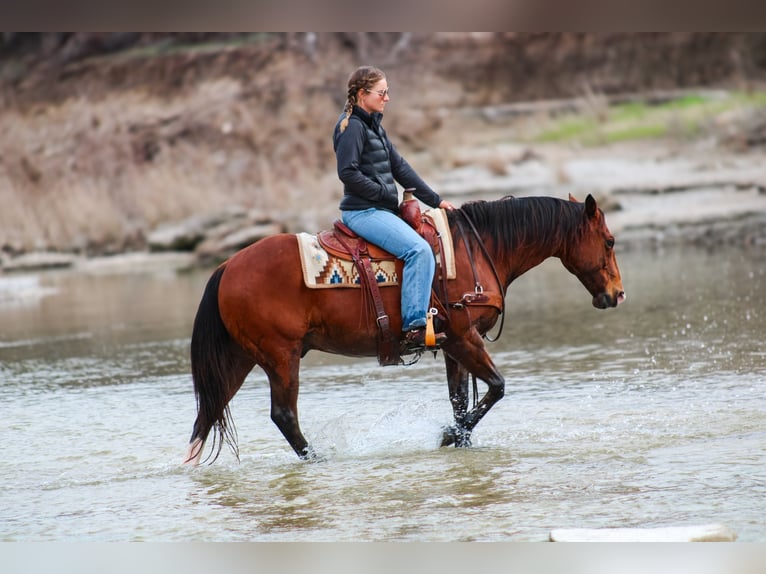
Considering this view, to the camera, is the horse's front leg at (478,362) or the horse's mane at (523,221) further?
the horse's mane at (523,221)

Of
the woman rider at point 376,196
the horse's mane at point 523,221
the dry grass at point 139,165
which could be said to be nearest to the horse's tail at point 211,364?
the woman rider at point 376,196

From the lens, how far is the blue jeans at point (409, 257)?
6086 mm

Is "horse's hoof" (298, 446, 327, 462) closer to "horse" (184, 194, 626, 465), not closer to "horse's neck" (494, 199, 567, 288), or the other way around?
"horse" (184, 194, 626, 465)

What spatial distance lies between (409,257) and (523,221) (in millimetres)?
759

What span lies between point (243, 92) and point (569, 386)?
18330mm

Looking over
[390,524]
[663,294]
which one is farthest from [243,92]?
[390,524]

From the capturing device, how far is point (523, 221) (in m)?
6.44

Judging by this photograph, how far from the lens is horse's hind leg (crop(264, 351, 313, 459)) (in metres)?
6.19

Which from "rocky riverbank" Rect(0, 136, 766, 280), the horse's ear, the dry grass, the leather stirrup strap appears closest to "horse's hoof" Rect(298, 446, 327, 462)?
the leather stirrup strap

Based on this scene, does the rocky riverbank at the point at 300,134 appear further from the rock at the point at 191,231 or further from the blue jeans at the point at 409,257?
the blue jeans at the point at 409,257

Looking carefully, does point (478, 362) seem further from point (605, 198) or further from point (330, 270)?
point (605, 198)

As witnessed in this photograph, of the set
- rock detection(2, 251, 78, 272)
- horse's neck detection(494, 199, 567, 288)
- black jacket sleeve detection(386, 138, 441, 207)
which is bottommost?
rock detection(2, 251, 78, 272)

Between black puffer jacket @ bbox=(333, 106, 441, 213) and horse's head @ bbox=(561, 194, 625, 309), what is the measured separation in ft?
2.78

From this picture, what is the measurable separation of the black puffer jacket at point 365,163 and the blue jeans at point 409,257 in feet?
0.40
